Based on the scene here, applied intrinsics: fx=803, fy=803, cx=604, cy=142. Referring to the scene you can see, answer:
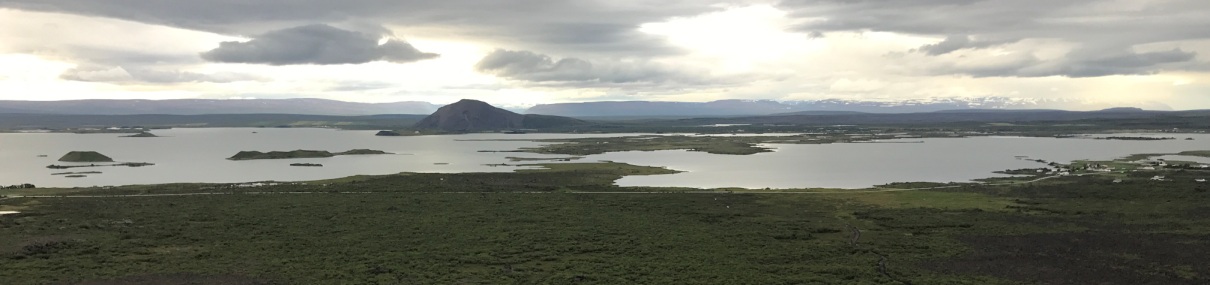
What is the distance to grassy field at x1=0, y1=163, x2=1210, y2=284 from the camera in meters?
44.5

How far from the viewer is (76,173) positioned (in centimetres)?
11919

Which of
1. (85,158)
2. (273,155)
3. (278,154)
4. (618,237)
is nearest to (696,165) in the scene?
(618,237)

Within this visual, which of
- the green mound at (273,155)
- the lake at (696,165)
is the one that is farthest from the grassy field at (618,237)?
the green mound at (273,155)

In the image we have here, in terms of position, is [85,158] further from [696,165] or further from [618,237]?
[618,237]

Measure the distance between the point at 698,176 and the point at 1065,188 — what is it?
1800 inches

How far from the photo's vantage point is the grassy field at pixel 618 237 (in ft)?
146

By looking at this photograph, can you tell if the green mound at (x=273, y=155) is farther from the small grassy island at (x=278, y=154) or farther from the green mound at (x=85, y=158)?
the green mound at (x=85, y=158)

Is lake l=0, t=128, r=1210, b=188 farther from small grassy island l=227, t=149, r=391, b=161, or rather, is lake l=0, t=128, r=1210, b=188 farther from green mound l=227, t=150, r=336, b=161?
small grassy island l=227, t=149, r=391, b=161

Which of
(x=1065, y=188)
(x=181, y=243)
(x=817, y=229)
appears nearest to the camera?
(x=181, y=243)

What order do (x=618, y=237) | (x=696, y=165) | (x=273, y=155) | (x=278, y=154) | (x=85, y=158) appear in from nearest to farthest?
(x=618, y=237) → (x=696, y=165) → (x=85, y=158) → (x=273, y=155) → (x=278, y=154)

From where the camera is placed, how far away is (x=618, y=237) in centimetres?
5659

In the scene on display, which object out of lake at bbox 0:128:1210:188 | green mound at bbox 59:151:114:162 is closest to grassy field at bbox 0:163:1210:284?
lake at bbox 0:128:1210:188

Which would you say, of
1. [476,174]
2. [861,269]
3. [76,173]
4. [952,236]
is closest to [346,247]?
[861,269]

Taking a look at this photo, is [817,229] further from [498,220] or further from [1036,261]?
[498,220]
